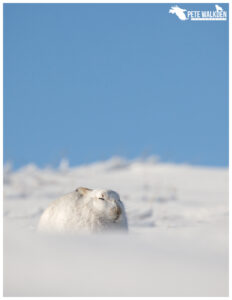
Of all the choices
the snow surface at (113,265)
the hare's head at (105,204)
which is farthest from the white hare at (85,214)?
the snow surface at (113,265)

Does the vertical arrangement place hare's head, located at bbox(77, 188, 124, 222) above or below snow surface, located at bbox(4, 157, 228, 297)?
above

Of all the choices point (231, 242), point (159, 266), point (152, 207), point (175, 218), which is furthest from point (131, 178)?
point (159, 266)

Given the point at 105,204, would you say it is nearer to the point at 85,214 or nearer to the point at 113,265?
the point at 85,214

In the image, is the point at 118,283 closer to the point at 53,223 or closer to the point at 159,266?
the point at 159,266

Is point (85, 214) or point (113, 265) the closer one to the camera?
point (113, 265)

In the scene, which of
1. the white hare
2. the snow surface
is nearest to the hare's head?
the white hare

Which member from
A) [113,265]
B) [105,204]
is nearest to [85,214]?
[105,204]

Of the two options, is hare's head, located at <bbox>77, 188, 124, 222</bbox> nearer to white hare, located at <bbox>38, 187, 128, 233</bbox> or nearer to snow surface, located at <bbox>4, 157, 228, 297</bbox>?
white hare, located at <bbox>38, 187, 128, 233</bbox>

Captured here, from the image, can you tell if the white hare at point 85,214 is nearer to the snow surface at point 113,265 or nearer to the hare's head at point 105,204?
the hare's head at point 105,204

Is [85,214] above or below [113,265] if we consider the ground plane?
above
